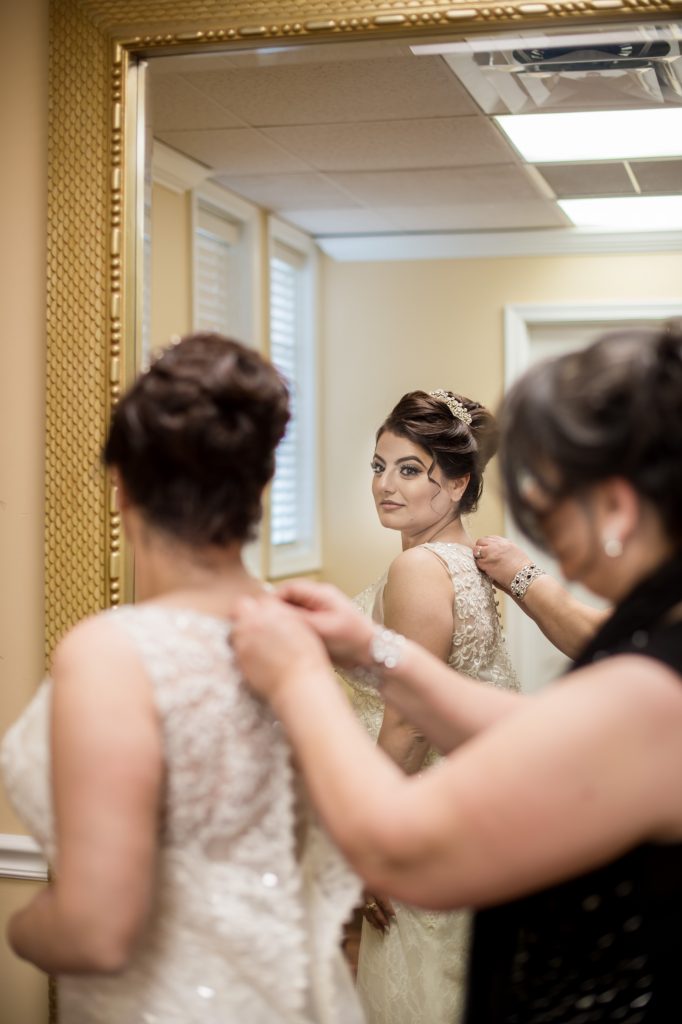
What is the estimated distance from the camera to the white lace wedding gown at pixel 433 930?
174 centimetres

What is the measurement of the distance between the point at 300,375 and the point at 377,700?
1.83 ft

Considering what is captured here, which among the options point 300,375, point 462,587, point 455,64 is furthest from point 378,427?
point 455,64

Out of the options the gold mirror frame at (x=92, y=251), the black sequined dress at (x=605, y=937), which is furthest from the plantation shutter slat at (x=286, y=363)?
the black sequined dress at (x=605, y=937)

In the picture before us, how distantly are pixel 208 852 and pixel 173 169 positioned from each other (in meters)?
1.21

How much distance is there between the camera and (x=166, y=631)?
105 centimetres

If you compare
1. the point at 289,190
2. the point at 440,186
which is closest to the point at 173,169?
the point at 289,190

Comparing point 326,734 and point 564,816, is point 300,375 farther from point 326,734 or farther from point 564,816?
point 564,816

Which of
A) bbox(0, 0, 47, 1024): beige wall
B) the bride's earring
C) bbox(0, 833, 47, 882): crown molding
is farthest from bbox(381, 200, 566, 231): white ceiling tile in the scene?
bbox(0, 833, 47, 882): crown molding

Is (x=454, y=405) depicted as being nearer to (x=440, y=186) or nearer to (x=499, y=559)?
(x=499, y=559)

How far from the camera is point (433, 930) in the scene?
1.79m

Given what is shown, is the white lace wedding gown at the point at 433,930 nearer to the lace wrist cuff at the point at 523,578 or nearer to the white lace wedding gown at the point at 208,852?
the lace wrist cuff at the point at 523,578

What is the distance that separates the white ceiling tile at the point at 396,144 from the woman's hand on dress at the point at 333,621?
887mm

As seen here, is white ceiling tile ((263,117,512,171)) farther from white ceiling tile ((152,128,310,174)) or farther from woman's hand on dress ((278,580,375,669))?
woman's hand on dress ((278,580,375,669))

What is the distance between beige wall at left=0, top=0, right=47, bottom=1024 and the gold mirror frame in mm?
37
